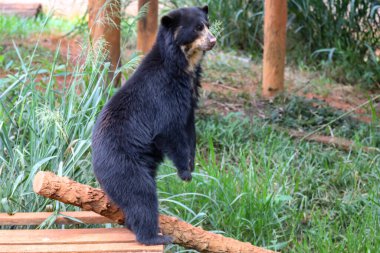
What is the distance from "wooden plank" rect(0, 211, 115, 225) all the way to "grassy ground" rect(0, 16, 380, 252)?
15 centimetres

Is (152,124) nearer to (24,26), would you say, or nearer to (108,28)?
(108,28)

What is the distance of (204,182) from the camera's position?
462 centimetres

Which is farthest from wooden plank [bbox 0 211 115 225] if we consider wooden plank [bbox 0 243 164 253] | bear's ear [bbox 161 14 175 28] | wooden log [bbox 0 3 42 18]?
wooden log [bbox 0 3 42 18]

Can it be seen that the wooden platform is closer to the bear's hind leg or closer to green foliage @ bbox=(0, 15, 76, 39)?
the bear's hind leg

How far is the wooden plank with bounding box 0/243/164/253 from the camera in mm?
3283

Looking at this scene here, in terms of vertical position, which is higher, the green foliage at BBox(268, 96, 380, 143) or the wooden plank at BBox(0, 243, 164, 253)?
the wooden plank at BBox(0, 243, 164, 253)

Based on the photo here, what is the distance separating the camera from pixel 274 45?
22.0 feet

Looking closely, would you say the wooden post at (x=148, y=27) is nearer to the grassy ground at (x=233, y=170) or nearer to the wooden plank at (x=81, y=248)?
the grassy ground at (x=233, y=170)

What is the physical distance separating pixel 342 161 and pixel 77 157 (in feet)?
7.95

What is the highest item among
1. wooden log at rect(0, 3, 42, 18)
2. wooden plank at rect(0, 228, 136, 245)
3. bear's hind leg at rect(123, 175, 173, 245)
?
wooden log at rect(0, 3, 42, 18)

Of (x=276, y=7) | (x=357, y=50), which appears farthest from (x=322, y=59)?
(x=276, y=7)

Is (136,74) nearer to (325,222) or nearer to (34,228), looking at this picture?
(34,228)

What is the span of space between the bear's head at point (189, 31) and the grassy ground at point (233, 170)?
66 centimetres

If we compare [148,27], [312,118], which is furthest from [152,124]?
[148,27]
